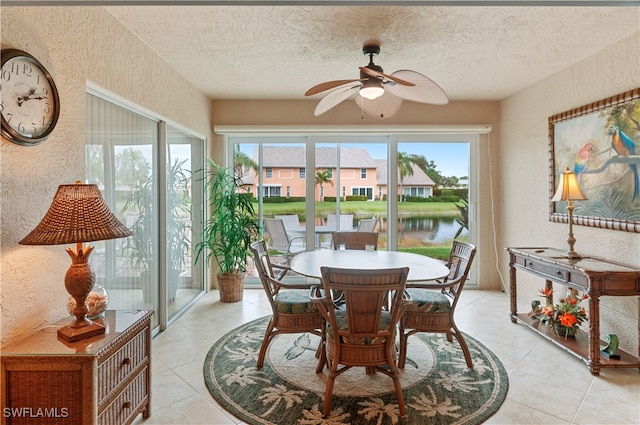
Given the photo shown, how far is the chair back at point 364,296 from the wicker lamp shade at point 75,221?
1110mm

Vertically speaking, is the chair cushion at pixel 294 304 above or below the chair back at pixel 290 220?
below

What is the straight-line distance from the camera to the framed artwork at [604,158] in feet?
8.31

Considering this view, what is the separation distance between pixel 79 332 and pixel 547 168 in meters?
4.22

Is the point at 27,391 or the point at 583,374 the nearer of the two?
the point at 27,391

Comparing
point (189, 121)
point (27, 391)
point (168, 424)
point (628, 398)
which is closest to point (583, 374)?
point (628, 398)

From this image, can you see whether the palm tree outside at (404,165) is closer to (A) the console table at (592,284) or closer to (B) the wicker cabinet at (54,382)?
(A) the console table at (592,284)

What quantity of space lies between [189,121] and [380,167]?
253 cm

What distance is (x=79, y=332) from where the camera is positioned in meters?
1.52

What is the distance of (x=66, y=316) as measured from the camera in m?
1.83

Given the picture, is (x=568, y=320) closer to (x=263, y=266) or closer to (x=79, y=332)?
(x=263, y=266)

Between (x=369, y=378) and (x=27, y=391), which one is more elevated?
(x=27, y=391)

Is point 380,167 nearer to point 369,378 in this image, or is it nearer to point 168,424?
point 369,378

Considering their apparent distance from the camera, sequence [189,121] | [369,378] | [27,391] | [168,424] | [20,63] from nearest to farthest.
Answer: [27,391]
[20,63]
[168,424]
[369,378]
[189,121]

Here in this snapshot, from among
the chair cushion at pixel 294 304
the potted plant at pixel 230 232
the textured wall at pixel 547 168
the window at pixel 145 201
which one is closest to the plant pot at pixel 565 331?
the textured wall at pixel 547 168
